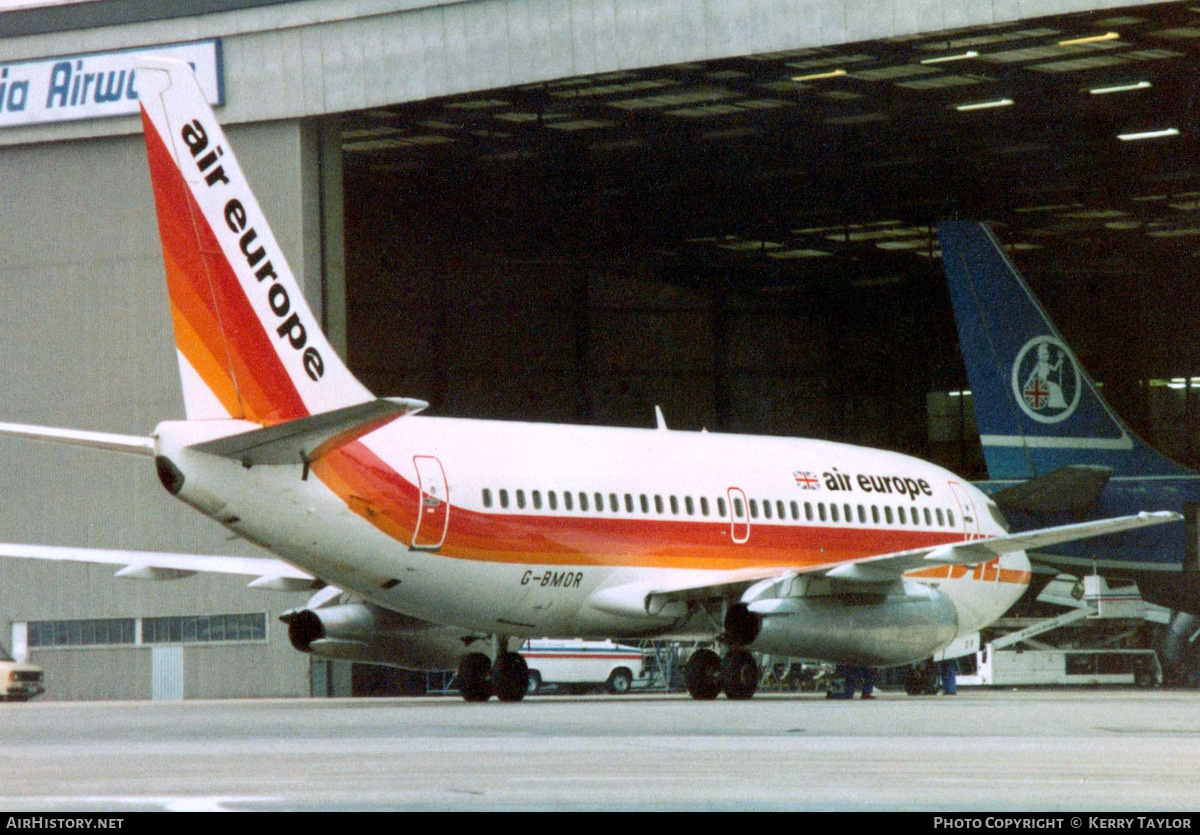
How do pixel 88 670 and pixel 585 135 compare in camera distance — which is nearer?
pixel 88 670

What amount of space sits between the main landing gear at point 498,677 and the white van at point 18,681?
1161 cm

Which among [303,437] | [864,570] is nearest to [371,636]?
[303,437]

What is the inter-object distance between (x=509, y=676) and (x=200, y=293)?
26.9ft

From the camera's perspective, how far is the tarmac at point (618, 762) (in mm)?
9562

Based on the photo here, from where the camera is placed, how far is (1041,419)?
3403 centimetres

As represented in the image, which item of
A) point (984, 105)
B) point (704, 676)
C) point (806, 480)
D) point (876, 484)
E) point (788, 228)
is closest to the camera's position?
point (704, 676)

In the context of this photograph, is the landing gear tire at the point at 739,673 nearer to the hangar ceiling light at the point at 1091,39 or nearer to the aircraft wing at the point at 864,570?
the aircraft wing at the point at 864,570

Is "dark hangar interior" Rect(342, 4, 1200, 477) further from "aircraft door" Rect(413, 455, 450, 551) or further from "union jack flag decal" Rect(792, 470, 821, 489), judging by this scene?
"aircraft door" Rect(413, 455, 450, 551)

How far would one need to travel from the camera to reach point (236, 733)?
54.5 ft

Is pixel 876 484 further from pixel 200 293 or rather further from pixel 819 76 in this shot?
pixel 200 293
